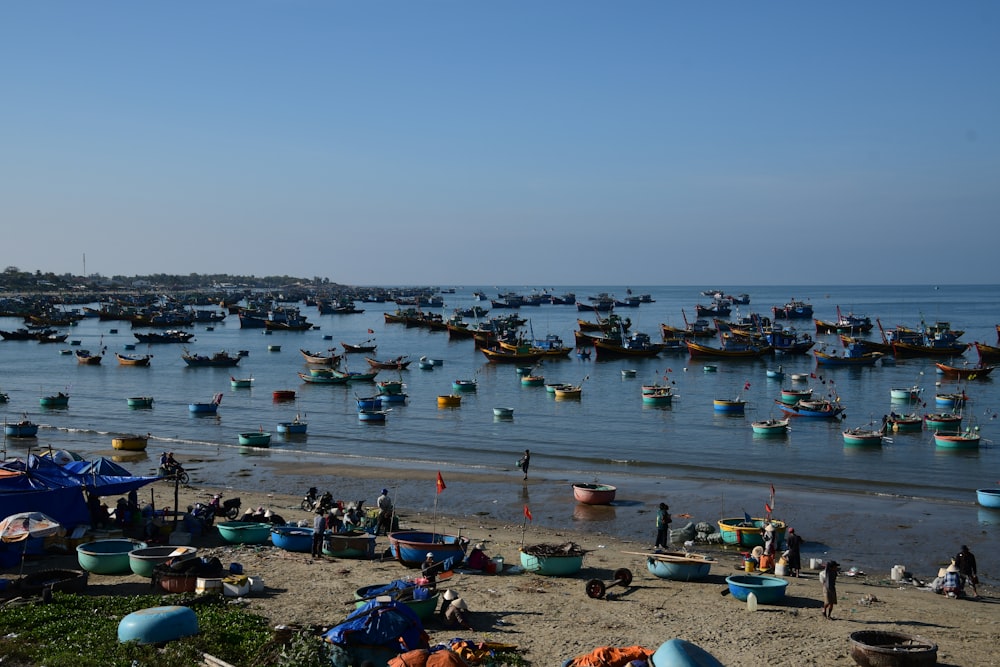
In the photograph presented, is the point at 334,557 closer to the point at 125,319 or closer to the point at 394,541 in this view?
the point at 394,541

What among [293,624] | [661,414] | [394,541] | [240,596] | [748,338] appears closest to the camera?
[293,624]

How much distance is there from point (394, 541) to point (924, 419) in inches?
1370

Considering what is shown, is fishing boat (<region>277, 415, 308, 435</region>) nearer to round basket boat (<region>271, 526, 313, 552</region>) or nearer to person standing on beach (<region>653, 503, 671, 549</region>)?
round basket boat (<region>271, 526, 313, 552</region>)

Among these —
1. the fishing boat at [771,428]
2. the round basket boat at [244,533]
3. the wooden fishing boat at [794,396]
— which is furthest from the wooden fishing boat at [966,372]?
the round basket boat at [244,533]

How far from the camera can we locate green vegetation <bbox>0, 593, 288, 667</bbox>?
11789 millimetres

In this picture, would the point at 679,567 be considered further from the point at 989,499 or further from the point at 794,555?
the point at 989,499

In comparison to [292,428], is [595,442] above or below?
below

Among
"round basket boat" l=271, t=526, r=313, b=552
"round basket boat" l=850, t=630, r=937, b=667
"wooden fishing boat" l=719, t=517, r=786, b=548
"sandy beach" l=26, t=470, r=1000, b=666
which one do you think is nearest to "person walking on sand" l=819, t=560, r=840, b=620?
"sandy beach" l=26, t=470, r=1000, b=666

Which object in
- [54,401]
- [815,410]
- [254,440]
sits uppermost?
[815,410]

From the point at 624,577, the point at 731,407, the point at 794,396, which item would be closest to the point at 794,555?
the point at 624,577

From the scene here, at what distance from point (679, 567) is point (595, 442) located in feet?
77.5

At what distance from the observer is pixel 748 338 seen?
93.8 meters

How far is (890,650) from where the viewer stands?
1310 cm

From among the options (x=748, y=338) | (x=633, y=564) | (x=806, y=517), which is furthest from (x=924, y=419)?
(x=748, y=338)
